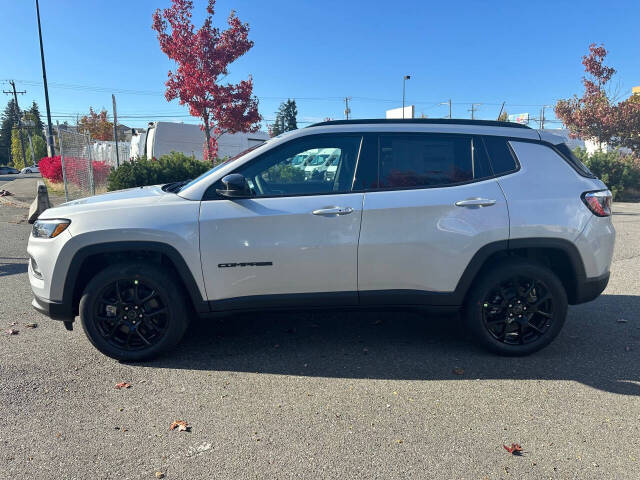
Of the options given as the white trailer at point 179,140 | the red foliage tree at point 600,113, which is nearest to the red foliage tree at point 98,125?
the white trailer at point 179,140

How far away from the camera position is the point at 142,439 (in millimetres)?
2777

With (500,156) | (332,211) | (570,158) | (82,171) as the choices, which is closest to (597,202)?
(570,158)

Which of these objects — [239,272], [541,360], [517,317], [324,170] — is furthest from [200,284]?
[541,360]

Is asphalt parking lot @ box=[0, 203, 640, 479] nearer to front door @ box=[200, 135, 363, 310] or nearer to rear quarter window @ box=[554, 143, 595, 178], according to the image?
front door @ box=[200, 135, 363, 310]

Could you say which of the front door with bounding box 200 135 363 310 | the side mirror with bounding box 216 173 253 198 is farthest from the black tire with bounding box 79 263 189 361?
Result: the side mirror with bounding box 216 173 253 198

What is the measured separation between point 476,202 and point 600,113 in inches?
774

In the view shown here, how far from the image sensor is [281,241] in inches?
139

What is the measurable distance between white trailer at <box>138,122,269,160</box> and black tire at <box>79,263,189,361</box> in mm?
20752

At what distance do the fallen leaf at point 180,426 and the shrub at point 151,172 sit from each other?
8.85 m

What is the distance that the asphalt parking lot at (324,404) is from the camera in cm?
256

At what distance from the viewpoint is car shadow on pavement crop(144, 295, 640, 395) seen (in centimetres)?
362

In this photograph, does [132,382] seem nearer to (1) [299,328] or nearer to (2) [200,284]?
(2) [200,284]

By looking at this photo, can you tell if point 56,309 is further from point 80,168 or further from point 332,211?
point 80,168

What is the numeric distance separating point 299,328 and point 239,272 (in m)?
1.21
